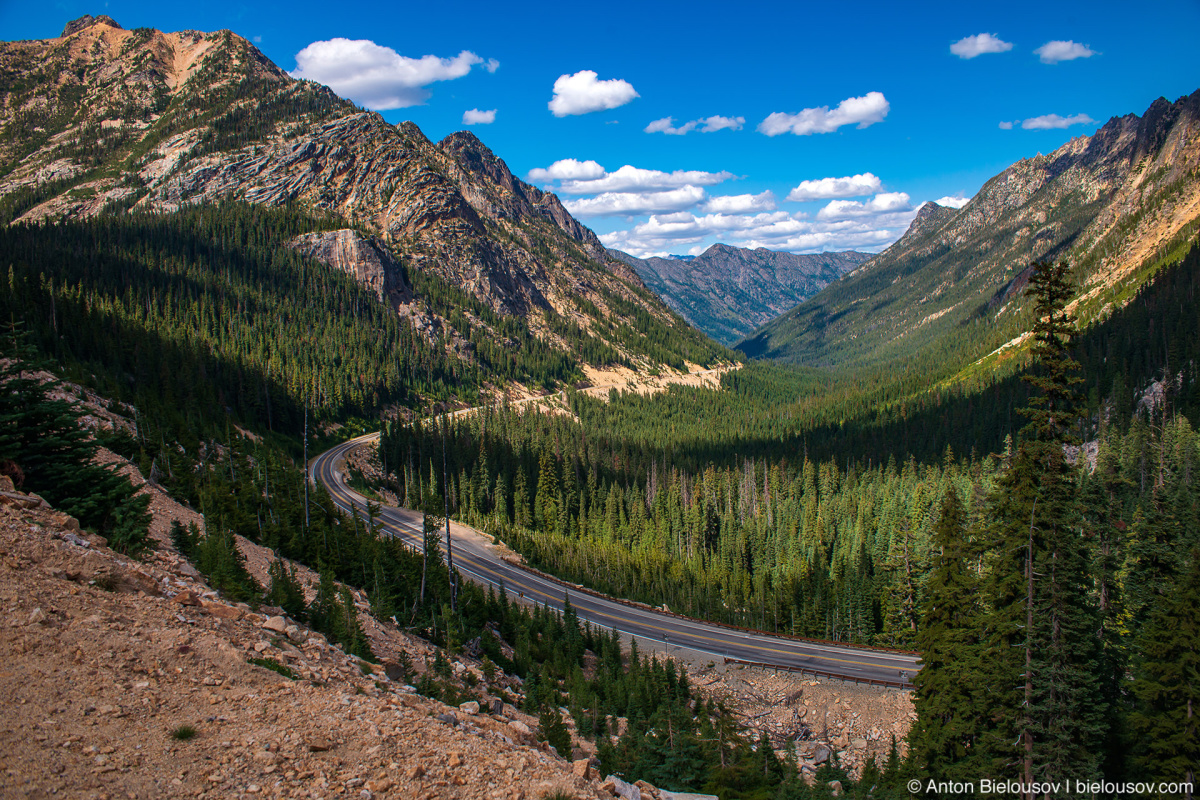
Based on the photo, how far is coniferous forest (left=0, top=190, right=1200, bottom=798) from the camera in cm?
2169

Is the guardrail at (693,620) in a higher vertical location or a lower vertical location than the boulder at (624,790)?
lower

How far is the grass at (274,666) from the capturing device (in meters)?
15.1

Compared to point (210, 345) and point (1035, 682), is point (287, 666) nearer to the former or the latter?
point (1035, 682)

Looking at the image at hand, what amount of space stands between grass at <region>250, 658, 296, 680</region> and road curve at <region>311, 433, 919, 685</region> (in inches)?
1499

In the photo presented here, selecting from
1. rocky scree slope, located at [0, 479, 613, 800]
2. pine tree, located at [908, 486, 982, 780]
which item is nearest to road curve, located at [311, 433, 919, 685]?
pine tree, located at [908, 486, 982, 780]

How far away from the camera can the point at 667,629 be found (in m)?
54.9

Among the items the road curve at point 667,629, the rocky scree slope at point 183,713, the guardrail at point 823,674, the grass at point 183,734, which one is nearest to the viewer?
the rocky scree slope at point 183,713

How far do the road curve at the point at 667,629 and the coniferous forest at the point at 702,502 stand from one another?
6093 mm

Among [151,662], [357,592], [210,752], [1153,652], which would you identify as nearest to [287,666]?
[151,662]

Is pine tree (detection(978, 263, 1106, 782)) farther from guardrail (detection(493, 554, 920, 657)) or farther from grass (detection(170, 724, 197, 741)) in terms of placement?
guardrail (detection(493, 554, 920, 657))

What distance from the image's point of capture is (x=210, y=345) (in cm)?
12056

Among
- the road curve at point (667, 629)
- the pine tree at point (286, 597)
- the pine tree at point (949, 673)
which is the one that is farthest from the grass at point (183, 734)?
the road curve at point (667, 629)

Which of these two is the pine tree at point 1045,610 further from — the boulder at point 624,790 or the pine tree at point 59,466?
the pine tree at point 59,466

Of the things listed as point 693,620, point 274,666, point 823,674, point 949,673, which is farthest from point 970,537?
point 274,666
